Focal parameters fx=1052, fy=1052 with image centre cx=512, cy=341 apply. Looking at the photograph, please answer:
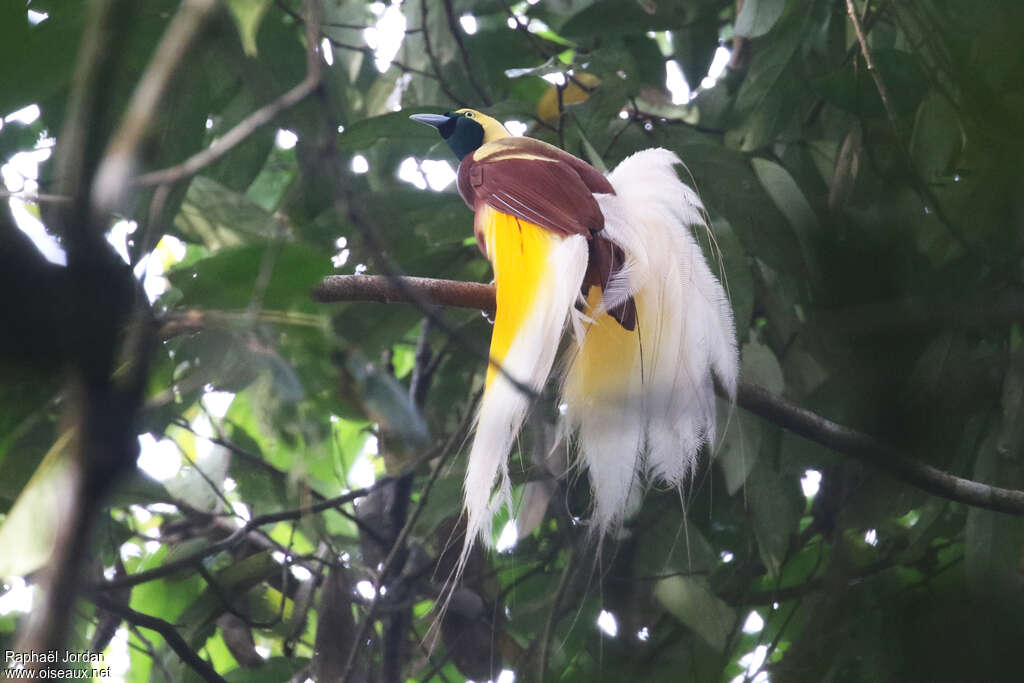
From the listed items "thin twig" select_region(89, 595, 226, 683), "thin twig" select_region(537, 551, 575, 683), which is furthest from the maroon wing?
"thin twig" select_region(89, 595, 226, 683)

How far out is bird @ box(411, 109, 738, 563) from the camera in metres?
1.29

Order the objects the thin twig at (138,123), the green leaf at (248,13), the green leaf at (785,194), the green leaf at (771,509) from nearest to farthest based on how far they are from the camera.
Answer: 1. the thin twig at (138,123)
2. the green leaf at (248,13)
3. the green leaf at (785,194)
4. the green leaf at (771,509)

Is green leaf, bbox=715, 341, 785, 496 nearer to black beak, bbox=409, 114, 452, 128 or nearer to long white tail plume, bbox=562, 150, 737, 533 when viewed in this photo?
long white tail plume, bbox=562, 150, 737, 533

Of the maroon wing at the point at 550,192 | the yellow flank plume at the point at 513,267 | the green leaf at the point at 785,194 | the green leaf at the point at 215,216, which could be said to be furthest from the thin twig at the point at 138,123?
the green leaf at the point at 785,194

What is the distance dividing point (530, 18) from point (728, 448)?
965 millimetres

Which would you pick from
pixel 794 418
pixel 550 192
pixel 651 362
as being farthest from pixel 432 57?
pixel 794 418

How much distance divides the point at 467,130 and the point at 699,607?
891mm

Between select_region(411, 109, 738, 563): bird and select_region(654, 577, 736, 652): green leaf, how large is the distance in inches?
8.7

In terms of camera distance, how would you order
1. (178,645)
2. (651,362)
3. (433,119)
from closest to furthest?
(651,362)
(178,645)
(433,119)

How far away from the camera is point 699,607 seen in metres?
1.53

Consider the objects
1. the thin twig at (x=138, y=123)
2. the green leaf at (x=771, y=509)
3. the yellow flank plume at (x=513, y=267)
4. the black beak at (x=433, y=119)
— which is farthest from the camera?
the black beak at (x=433, y=119)

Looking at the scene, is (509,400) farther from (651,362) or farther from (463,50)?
(463,50)

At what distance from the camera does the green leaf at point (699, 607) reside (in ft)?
4.93

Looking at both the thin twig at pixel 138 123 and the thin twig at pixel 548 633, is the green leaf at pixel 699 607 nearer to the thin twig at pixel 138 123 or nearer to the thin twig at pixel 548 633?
the thin twig at pixel 548 633
